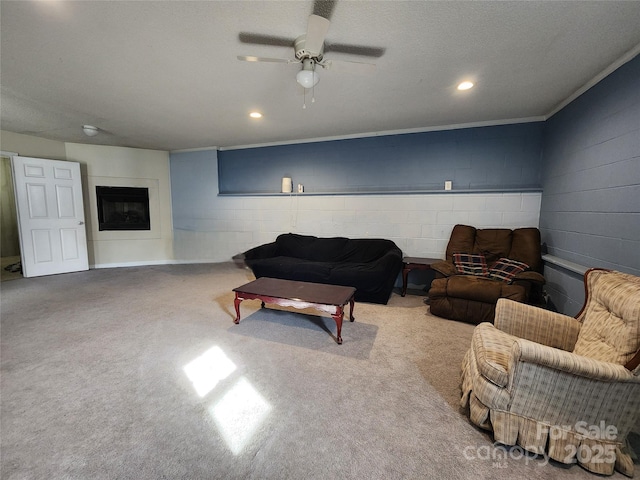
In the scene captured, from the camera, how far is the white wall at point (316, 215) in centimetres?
375

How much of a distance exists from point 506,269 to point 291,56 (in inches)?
125

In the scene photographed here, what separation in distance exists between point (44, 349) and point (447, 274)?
4.06 meters

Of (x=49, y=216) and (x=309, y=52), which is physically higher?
(x=309, y=52)

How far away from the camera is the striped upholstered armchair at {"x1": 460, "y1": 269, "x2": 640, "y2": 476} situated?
122 cm

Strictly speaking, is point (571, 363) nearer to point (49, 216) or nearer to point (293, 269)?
point (293, 269)

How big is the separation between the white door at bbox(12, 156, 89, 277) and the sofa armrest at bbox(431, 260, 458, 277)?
634 cm

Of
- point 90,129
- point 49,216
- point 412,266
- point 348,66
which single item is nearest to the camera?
point 348,66

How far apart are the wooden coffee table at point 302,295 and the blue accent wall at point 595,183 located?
2.21 m

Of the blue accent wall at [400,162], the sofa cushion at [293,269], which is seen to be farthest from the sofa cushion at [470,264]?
the sofa cushion at [293,269]

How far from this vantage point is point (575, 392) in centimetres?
127

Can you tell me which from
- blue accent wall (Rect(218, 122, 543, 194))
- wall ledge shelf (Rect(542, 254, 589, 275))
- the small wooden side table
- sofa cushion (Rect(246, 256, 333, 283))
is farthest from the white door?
wall ledge shelf (Rect(542, 254, 589, 275))

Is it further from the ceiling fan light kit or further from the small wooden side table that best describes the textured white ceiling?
the small wooden side table

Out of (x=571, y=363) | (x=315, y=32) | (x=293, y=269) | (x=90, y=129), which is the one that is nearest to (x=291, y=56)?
(x=315, y=32)

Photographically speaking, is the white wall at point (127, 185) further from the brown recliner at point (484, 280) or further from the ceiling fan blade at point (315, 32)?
the brown recliner at point (484, 280)
